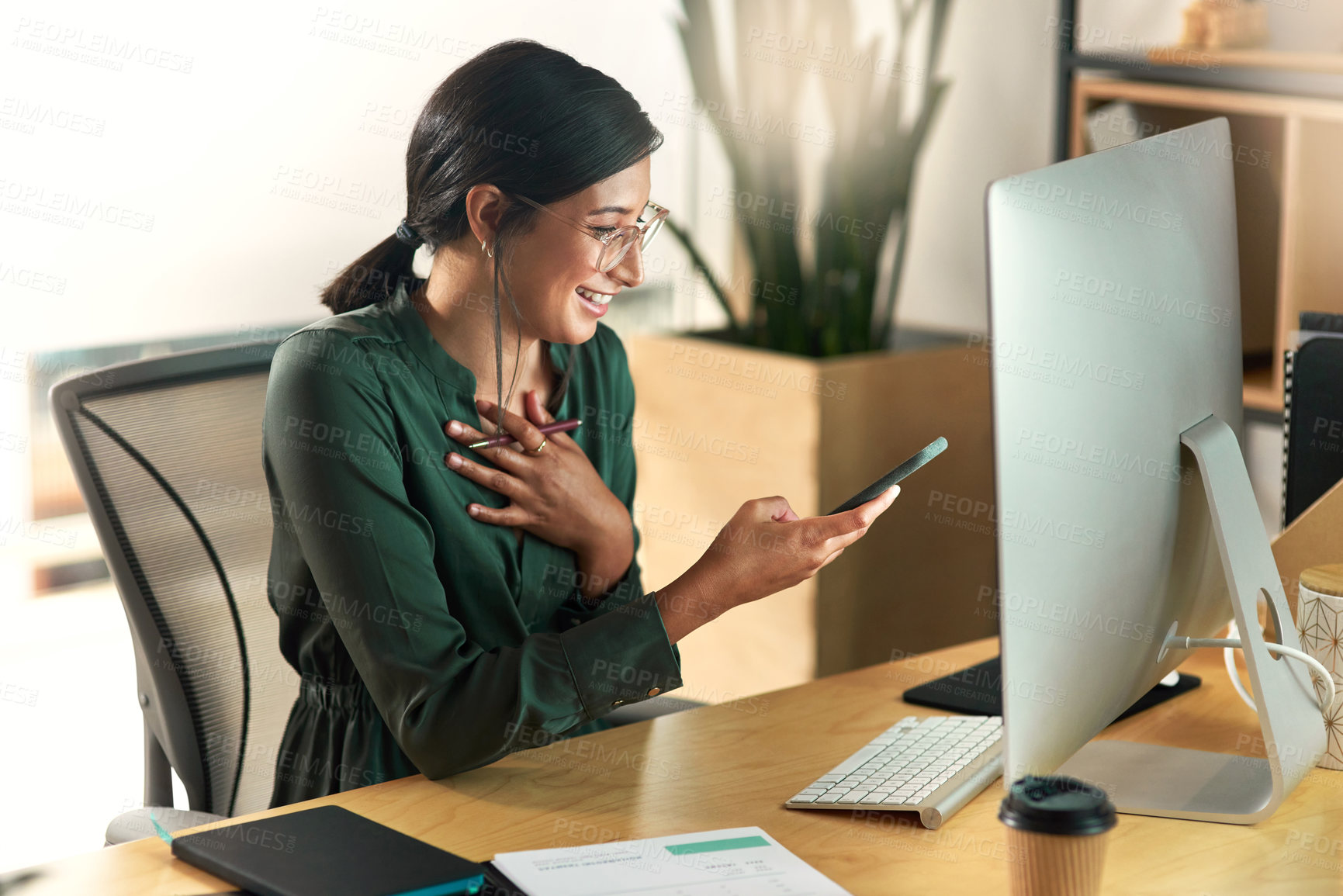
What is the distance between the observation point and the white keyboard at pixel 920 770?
1.12 meters

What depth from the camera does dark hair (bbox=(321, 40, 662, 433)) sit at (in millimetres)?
1323

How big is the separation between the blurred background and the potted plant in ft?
0.04

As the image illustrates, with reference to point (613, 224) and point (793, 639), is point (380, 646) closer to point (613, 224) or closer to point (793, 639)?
point (613, 224)

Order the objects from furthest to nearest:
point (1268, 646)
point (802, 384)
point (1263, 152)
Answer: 1. point (802, 384)
2. point (1263, 152)
3. point (1268, 646)

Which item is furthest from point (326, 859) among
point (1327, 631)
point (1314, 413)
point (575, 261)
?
point (1314, 413)

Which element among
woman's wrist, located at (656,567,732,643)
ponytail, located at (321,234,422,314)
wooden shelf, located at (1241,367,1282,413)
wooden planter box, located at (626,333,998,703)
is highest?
ponytail, located at (321,234,422,314)

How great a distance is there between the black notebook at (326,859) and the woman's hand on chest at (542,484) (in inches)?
15.1

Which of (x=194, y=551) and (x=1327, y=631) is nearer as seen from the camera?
(x=1327, y=631)

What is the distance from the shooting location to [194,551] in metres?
1.45

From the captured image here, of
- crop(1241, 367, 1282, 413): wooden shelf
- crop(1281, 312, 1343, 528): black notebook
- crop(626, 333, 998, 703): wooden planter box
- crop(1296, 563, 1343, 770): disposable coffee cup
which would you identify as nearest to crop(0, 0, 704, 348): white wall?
crop(626, 333, 998, 703): wooden planter box

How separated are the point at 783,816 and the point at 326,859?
1.23 ft

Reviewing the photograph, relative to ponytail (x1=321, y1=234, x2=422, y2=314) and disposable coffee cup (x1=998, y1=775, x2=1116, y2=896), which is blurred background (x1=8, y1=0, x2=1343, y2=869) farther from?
disposable coffee cup (x1=998, y1=775, x2=1116, y2=896)

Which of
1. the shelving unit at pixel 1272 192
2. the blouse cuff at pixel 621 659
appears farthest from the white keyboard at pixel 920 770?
the shelving unit at pixel 1272 192

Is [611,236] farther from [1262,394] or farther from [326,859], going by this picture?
[1262,394]
